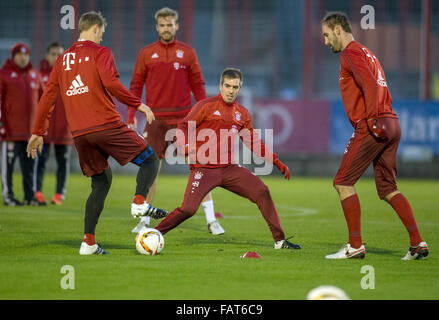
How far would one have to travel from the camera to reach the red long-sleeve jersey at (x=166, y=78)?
31.3 ft

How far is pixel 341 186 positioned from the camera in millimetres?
7227

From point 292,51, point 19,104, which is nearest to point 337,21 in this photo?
point 19,104

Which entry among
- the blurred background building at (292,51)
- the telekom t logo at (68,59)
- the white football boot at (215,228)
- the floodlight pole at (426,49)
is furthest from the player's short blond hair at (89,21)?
the floodlight pole at (426,49)

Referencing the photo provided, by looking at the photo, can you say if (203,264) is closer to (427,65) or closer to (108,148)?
(108,148)

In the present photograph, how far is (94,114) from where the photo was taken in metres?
7.04

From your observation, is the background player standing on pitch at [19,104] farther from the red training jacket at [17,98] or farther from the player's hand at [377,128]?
the player's hand at [377,128]

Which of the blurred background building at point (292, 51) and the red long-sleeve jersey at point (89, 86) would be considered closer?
the red long-sleeve jersey at point (89, 86)

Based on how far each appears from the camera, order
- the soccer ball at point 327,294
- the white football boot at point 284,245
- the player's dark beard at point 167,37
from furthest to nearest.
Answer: the player's dark beard at point 167,37 < the white football boot at point 284,245 < the soccer ball at point 327,294

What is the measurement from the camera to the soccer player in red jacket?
7801mm

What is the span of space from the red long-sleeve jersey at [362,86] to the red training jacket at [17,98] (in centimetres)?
697

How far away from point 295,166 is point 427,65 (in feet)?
19.8

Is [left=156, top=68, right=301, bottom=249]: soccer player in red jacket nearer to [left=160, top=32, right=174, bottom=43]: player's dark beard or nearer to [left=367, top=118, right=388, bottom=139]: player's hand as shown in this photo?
[left=367, top=118, right=388, bottom=139]: player's hand

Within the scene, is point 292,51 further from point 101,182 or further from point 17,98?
point 101,182
